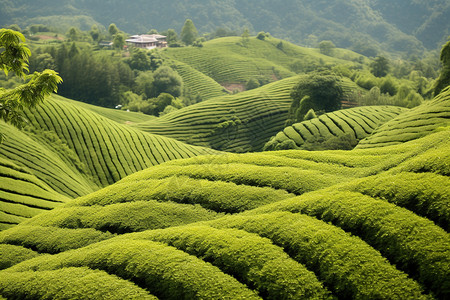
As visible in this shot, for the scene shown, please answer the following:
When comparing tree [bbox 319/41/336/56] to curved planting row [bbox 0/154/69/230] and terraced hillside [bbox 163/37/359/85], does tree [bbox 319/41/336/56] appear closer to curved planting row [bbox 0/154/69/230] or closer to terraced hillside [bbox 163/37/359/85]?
terraced hillside [bbox 163/37/359/85]

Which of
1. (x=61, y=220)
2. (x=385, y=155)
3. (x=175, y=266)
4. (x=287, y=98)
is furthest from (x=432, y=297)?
(x=287, y=98)

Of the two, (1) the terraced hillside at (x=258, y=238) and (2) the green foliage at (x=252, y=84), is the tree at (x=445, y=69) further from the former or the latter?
(2) the green foliage at (x=252, y=84)

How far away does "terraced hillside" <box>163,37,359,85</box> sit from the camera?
378ft

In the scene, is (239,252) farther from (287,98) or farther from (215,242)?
(287,98)

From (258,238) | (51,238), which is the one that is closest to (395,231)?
(258,238)

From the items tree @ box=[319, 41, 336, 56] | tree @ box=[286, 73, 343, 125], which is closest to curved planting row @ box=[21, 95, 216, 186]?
tree @ box=[286, 73, 343, 125]

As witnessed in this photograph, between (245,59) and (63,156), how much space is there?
10038 centimetres

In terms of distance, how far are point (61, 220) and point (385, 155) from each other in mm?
10219

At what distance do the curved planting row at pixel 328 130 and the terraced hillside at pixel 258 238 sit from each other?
25.0 metres

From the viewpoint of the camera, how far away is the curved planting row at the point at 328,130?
3659 centimetres

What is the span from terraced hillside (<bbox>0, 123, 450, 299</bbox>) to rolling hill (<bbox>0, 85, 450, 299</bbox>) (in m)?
0.02

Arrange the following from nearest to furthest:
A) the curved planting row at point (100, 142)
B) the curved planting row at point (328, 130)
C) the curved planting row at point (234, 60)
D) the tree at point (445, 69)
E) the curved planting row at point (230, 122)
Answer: the curved planting row at point (100, 142)
the tree at point (445, 69)
the curved planting row at point (328, 130)
the curved planting row at point (230, 122)
the curved planting row at point (234, 60)

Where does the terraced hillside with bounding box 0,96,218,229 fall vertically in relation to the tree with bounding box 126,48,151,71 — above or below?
above

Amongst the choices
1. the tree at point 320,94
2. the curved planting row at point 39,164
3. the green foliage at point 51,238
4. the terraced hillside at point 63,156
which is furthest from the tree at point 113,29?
the green foliage at point 51,238
